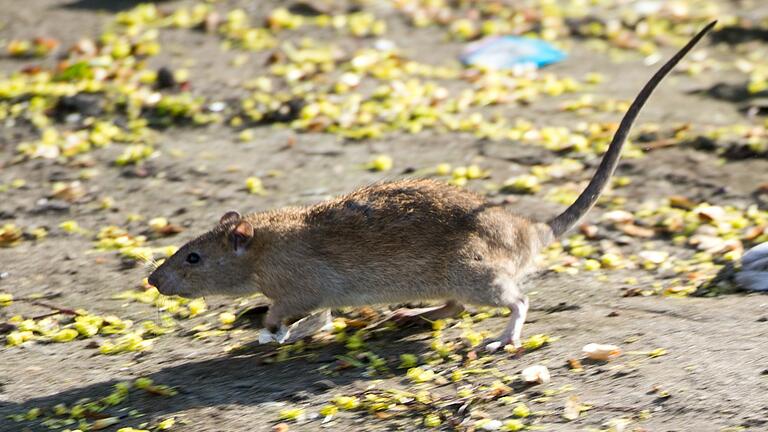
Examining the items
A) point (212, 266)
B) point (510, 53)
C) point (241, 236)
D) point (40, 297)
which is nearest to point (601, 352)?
point (241, 236)

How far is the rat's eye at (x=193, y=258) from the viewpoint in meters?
5.62

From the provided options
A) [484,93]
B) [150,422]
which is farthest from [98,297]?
[484,93]

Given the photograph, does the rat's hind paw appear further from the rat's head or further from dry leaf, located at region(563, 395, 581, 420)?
the rat's head

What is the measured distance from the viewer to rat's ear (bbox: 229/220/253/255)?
5492 mm

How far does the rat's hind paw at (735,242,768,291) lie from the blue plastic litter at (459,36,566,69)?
419 cm

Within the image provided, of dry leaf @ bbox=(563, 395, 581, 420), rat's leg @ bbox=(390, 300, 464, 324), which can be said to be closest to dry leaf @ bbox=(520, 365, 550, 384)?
dry leaf @ bbox=(563, 395, 581, 420)

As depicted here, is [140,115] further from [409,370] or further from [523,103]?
[409,370]

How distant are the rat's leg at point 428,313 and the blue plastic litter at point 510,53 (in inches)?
174

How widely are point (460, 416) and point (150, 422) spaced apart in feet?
4.08

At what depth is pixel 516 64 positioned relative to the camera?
9.77m

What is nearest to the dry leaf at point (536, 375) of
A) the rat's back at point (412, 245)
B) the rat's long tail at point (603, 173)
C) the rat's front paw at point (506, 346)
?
the rat's front paw at point (506, 346)

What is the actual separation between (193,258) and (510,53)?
5.02 meters

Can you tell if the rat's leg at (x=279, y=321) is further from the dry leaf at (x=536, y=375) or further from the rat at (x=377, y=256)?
the dry leaf at (x=536, y=375)

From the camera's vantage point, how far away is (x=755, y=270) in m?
5.77
